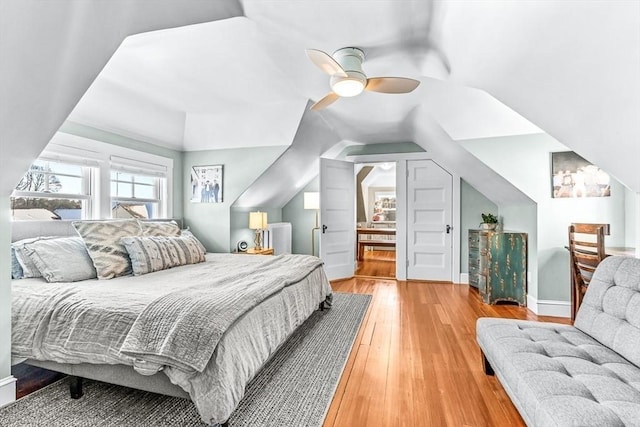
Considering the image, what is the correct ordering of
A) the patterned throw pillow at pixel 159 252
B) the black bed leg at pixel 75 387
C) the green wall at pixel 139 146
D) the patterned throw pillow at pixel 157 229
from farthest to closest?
the patterned throw pillow at pixel 157 229 → the green wall at pixel 139 146 → the patterned throw pillow at pixel 159 252 → the black bed leg at pixel 75 387

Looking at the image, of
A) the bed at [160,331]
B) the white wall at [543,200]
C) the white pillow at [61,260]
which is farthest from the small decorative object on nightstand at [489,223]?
the white pillow at [61,260]

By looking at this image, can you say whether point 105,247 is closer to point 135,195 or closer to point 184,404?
point 135,195

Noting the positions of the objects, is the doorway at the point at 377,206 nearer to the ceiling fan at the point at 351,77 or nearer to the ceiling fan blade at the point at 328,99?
the ceiling fan blade at the point at 328,99

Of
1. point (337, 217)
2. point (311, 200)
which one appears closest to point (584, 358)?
point (337, 217)

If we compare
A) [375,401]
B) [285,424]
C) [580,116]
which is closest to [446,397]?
[375,401]

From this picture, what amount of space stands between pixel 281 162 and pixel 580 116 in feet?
10.7

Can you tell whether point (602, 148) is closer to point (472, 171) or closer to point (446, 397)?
point (446, 397)

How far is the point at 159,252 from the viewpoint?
105 inches

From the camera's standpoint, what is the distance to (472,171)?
3992 mm

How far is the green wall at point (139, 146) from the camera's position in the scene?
113 inches

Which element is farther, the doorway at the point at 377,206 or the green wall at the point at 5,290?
the doorway at the point at 377,206

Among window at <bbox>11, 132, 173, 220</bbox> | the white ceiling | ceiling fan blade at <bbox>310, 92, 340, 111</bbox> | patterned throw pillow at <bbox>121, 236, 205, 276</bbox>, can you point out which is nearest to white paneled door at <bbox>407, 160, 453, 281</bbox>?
the white ceiling

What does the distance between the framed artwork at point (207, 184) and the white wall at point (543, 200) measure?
3.16 metres

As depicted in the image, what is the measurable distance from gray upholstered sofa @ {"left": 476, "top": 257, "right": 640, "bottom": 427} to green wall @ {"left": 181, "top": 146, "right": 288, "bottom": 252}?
313cm
